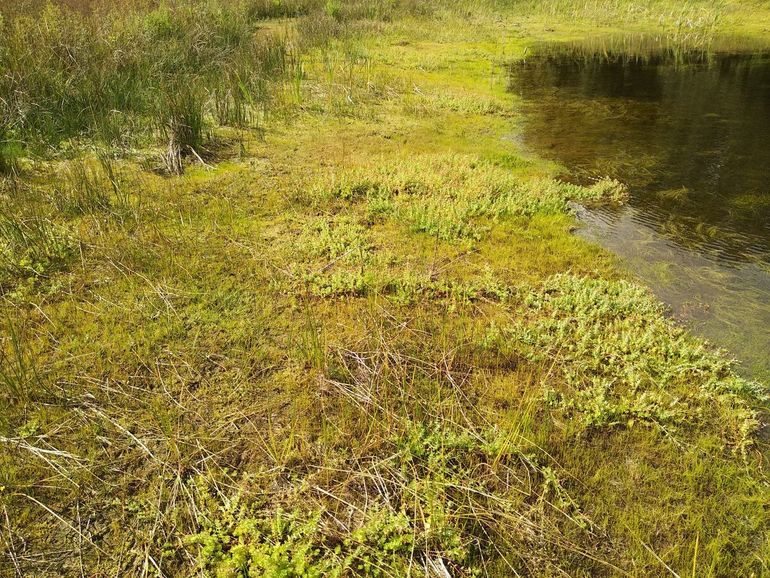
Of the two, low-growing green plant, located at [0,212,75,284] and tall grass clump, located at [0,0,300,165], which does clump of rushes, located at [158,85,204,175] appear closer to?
tall grass clump, located at [0,0,300,165]

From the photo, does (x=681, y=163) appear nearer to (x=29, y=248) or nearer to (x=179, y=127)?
(x=179, y=127)

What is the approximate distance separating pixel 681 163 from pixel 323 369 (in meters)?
6.83

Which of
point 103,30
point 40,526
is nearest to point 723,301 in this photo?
point 40,526

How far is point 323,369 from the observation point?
3.57m

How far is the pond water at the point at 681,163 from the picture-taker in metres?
4.60

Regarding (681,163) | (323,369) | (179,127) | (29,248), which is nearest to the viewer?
(323,369)

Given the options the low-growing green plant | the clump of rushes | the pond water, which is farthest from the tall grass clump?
the pond water

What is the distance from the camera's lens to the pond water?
15.1 ft

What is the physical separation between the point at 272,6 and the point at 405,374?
18332 mm

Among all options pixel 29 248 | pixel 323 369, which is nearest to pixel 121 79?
pixel 29 248

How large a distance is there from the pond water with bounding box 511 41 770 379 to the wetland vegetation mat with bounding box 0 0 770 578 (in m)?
0.41

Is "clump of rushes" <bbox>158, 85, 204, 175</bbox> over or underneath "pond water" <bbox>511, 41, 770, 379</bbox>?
over

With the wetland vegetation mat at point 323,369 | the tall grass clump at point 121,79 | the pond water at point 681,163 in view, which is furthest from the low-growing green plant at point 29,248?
the pond water at point 681,163

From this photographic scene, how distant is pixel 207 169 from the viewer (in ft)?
21.9
